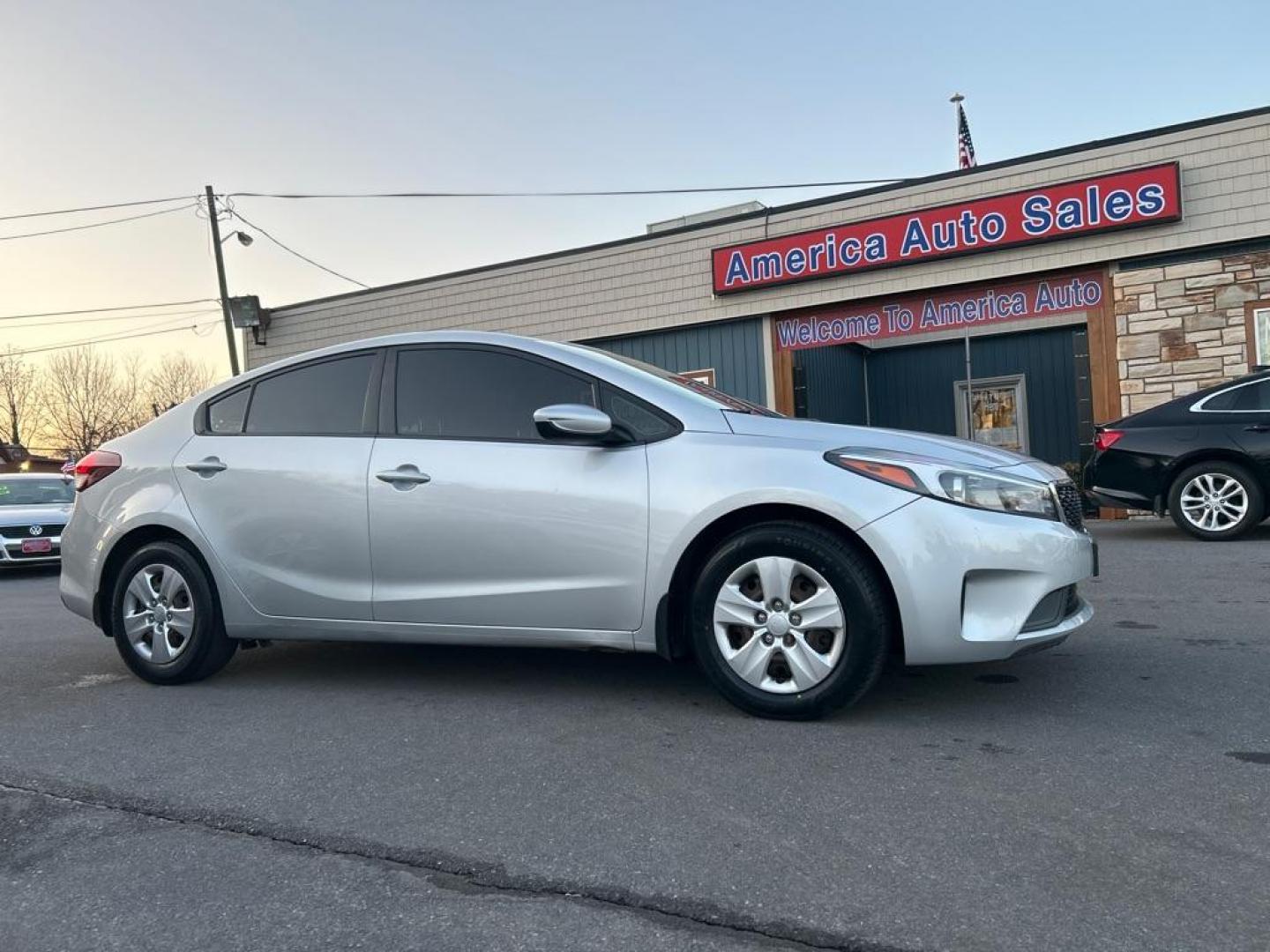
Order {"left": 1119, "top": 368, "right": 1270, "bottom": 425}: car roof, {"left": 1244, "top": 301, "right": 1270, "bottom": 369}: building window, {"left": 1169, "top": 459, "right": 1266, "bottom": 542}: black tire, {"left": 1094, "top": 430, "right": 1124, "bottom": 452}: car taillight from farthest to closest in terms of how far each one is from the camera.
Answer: {"left": 1244, "top": 301, "right": 1270, "bottom": 369}: building window → {"left": 1094, "top": 430, "right": 1124, "bottom": 452}: car taillight → {"left": 1119, "top": 368, "right": 1270, "bottom": 425}: car roof → {"left": 1169, "top": 459, "right": 1266, "bottom": 542}: black tire

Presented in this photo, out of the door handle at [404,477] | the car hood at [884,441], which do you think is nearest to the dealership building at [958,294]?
the car hood at [884,441]

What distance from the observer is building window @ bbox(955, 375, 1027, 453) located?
16953 mm

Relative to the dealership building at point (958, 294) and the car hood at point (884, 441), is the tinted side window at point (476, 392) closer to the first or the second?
the car hood at point (884, 441)

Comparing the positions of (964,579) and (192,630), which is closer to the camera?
(964,579)

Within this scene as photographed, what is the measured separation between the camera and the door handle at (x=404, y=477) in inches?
163

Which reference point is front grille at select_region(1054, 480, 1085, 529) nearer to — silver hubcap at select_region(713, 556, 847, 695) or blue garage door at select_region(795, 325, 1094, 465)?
silver hubcap at select_region(713, 556, 847, 695)

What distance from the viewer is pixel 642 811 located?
9.49ft

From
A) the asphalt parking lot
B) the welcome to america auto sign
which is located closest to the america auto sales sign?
the welcome to america auto sign

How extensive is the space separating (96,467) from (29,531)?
342 inches

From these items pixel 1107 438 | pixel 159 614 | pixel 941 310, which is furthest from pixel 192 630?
pixel 941 310

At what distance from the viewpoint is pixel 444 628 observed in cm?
412

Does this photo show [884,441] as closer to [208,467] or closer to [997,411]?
[208,467]

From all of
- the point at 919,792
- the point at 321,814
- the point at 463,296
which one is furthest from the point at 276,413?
the point at 463,296

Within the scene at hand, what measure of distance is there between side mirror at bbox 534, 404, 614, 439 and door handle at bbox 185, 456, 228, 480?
173 centimetres
